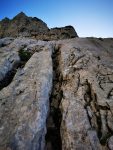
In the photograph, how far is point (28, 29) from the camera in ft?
142

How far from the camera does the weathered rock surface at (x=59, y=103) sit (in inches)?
362

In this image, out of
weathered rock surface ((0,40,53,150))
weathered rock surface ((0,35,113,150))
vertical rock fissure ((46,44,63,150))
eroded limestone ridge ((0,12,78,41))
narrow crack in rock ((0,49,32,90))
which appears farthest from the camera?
eroded limestone ridge ((0,12,78,41))

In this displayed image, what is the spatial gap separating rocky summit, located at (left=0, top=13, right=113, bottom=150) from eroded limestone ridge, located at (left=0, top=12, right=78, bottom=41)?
64.8ft

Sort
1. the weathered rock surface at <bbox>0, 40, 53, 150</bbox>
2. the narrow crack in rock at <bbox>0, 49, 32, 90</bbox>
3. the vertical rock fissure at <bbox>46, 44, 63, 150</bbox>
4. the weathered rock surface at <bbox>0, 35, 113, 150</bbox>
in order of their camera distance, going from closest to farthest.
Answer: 1. the weathered rock surface at <bbox>0, 40, 53, 150</bbox>
2. the weathered rock surface at <bbox>0, 35, 113, 150</bbox>
3. the vertical rock fissure at <bbox>46, 44, 63, 150</bbox>
4. the narrow crack in rock at <bbox>0, 49, 32, 90</bbox>

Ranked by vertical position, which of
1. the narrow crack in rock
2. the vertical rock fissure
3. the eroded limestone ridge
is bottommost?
the vertical rock fissure

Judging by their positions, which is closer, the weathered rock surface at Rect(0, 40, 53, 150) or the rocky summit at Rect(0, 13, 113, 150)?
the weathered rock surface at Rect(0, 40, 53, 150)

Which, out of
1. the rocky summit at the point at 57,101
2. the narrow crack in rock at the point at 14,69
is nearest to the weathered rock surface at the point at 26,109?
the rocky summit at the point at 57,101

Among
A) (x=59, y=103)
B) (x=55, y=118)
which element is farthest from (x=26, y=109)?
(x=59, y=103)

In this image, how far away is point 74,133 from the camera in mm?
9484

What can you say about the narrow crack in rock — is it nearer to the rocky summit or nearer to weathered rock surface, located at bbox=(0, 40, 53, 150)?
the rocky summit

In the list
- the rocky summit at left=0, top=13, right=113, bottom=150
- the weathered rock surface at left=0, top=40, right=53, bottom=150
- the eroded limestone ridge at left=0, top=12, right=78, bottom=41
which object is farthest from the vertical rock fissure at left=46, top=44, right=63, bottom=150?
the eroded limestone ridge at left=0, top=12, right=78, bottom=41

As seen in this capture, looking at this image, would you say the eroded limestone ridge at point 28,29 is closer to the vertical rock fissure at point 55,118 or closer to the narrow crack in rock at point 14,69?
the narrow crack in rock at point 14,69

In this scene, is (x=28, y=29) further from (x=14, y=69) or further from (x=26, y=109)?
(x=26, y=109)

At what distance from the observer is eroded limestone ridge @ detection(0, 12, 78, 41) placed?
1531 inches
